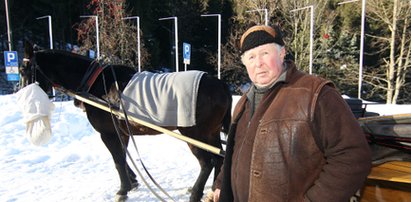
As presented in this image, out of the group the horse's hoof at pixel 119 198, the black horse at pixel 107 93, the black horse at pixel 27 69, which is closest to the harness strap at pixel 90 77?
the black horse at pixel 107 93

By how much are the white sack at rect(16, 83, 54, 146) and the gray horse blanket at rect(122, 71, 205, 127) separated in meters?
0.85

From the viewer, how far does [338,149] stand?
124 centimetres

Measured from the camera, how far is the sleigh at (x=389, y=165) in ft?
4.94

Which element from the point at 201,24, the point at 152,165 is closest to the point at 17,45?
the point at 201,24

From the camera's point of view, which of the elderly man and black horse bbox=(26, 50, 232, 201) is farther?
black horse bbox=(26, 50, 232, 201)

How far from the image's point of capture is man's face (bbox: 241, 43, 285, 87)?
143 centimetres

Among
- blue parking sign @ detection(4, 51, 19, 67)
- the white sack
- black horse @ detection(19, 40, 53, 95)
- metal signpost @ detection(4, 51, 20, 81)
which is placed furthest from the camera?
blue parking sign @ detection(4, 51, 19, 67)

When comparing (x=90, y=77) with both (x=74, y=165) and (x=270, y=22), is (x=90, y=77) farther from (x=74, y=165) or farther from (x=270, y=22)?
(x=270, y=22)

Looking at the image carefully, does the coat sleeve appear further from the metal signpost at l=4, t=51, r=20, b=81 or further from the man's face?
the metal signpost at l=4, t=51, r=20, b=81

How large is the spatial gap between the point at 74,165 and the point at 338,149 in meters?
4.86

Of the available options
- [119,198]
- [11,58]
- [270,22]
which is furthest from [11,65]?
[270,22]

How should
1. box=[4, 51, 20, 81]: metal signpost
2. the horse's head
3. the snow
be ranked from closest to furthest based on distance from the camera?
the horse's head → the snow → box=[4, 51, 20, 81]: metal signpost

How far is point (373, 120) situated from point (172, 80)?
210cm

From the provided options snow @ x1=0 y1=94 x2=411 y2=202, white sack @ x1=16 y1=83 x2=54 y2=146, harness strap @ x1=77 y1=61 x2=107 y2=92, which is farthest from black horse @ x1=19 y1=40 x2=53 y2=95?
snow @ x1=0 y1=94 x2=411 y2=202
